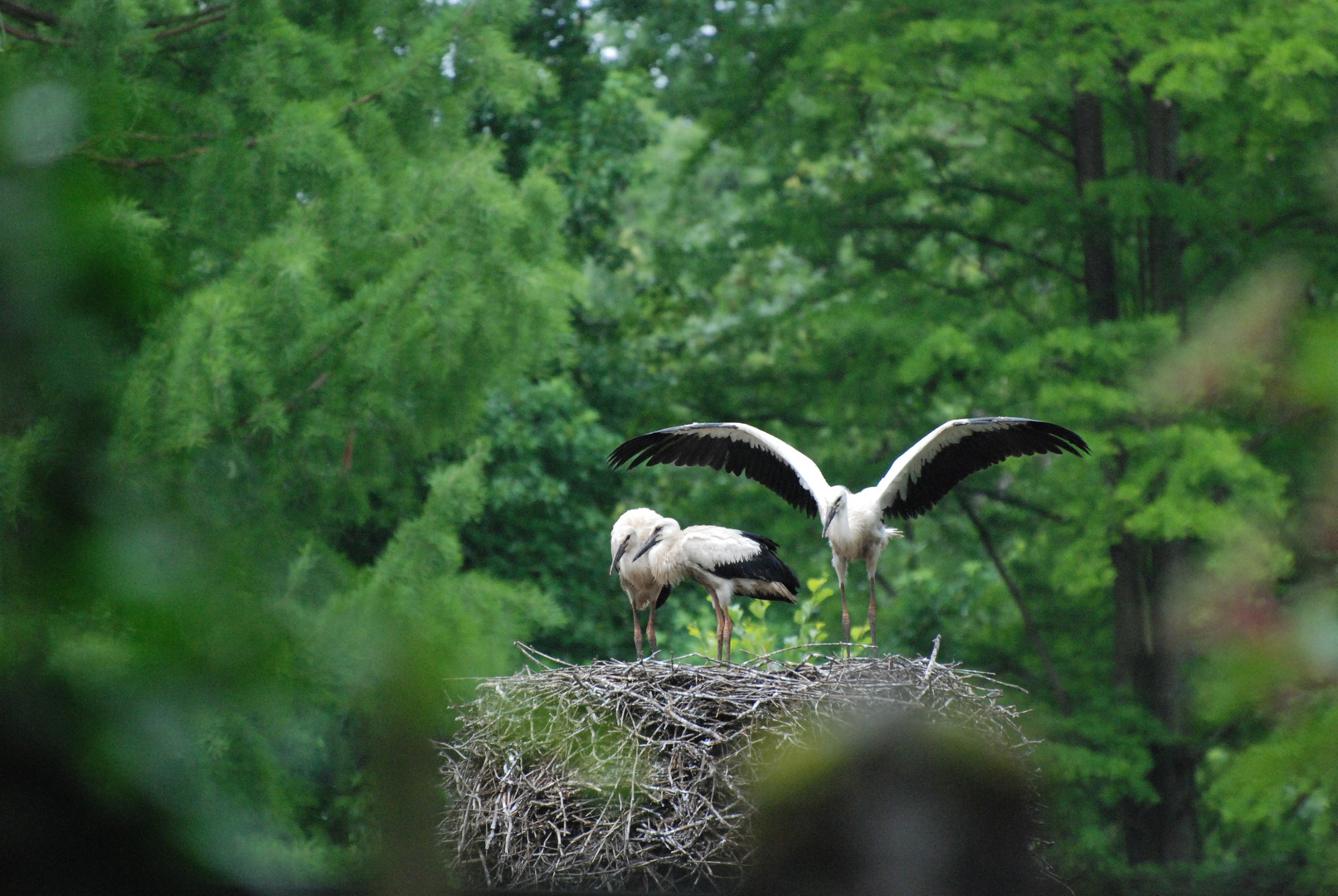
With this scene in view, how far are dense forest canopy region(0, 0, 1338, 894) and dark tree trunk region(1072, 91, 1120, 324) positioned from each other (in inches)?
1.6

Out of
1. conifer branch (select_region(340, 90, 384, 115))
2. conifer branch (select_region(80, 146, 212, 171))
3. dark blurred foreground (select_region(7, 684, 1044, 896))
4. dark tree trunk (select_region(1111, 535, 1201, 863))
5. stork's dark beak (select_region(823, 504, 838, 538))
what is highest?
conifer branch (select_region(80, 146, 212, 171))

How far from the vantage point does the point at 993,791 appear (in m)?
0.66

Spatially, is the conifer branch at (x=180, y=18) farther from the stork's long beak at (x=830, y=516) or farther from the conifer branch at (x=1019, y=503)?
the conifer branch at (x=1019, y=503)

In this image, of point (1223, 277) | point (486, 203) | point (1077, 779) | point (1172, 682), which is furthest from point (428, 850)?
point (1223, 277)

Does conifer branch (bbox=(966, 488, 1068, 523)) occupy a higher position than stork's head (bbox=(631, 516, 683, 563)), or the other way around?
stork's head (bbox=(631, 516, 683, 563))

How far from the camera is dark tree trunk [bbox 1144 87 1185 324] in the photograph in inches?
423

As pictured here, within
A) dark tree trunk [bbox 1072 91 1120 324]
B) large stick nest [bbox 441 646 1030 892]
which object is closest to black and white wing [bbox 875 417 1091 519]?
large stick nest [bbox 441 646 1030 892]

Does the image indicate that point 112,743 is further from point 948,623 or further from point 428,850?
point 948,623

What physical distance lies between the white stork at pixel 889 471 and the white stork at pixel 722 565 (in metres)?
0.28

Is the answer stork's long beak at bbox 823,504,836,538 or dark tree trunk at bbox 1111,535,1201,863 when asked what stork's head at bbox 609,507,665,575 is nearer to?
stork's long beak at bbox 823,504,836,538

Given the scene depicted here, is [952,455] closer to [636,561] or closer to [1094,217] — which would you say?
[636,561]

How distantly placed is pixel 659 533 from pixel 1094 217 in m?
5.96

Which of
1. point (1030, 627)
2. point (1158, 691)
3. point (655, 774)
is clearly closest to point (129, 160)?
point (655, 774)

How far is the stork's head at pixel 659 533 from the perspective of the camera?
6117 mm
